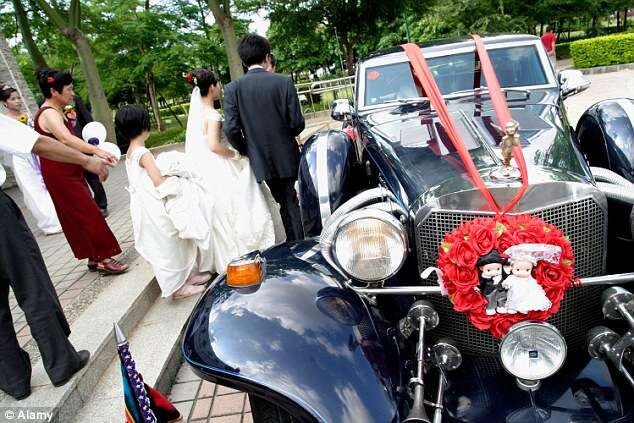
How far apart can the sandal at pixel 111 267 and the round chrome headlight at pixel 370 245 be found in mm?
2924

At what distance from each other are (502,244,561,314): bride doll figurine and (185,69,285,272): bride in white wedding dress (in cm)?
274

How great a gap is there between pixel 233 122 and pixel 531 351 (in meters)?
2.85

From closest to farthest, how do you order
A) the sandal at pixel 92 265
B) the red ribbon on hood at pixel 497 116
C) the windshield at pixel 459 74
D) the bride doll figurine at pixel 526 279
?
1. the bride doll figurine at pixel 526 279
2. the red ribbon on hood at pixel 497 116
3. the windshield at pixel 459 74
4. the sandal at pixel 92 265

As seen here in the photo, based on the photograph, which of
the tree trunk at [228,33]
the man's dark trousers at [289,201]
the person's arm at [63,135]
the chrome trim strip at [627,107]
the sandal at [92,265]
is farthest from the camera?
the tree trunk at [228,33]

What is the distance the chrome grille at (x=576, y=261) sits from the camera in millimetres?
1671

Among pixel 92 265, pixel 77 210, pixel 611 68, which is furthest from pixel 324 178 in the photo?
pixel 611 68

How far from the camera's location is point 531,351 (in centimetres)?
152

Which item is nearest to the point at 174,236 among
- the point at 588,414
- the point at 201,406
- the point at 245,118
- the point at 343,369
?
the point at 245,118

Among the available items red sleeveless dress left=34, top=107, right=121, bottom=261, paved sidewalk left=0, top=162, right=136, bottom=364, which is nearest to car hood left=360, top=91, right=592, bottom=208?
red sleeveless dress left=34, top=107, right=121, bottom=261

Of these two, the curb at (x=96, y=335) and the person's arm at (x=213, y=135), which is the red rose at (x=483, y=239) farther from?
the person's arm at (x=213, y=135)

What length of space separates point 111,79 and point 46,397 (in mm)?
19096

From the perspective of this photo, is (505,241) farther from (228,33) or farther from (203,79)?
(228,33)

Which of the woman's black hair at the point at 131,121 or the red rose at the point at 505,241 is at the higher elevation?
the woman's black hair at the point at 131,121

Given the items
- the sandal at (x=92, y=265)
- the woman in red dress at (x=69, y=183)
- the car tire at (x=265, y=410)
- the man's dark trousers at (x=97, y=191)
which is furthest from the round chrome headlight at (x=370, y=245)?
the man's dark trousers at (x=97, y=191)
